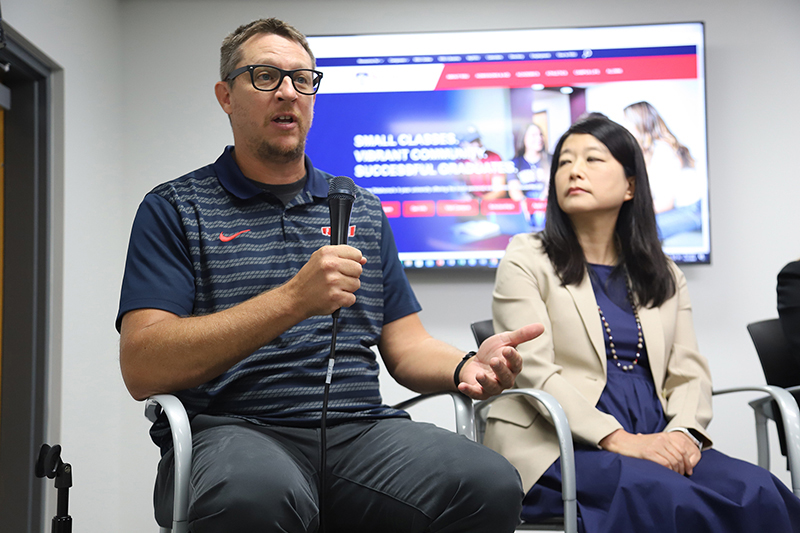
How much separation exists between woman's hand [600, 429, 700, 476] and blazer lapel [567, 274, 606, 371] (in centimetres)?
22

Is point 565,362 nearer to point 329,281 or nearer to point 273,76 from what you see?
point 329,281

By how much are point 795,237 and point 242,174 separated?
2.61 metres

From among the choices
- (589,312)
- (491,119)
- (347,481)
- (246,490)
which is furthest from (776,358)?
(246,490)

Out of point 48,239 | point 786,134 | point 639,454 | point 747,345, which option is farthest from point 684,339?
point 48,239

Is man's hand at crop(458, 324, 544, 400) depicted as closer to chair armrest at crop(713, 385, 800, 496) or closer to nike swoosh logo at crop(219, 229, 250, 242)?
nike swoosh logo at crop(219, 229, 250, 242)

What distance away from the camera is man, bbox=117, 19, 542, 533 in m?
1.12

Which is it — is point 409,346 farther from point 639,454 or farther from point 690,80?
point 690,80

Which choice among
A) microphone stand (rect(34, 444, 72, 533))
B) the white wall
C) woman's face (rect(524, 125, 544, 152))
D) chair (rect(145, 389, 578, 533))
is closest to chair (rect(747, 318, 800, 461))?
chair (rect(145, 389, 578, 533))

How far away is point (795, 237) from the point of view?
297cm

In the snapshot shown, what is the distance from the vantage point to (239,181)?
1.49 metres

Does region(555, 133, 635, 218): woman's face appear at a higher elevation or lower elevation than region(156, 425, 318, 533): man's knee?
higher

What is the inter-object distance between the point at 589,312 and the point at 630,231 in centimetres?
39

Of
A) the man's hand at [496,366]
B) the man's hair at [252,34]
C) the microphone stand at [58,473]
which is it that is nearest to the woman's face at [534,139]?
the man's hair at [252,34]

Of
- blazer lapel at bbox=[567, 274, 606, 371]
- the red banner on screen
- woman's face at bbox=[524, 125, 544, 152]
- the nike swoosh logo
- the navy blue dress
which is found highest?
the red banner on screen
